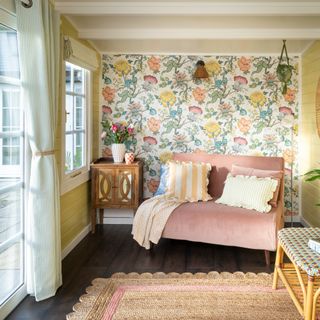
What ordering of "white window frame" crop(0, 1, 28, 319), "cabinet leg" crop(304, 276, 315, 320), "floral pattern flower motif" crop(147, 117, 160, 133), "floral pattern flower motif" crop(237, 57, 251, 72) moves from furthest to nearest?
"floral pattern flower motif" crop(147, 117, 160, 133)
"floral pattern flower motif" crop(237, 57, 251, 72)
"white window frame" crop(0, 1, 28, 319)
"cabinet leg" crop(304, 276, 315, 320)

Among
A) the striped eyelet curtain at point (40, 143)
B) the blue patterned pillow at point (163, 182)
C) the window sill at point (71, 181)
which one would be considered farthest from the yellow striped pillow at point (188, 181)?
the striped eyelet curtain at point (40, 143)

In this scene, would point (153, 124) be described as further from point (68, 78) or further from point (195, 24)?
point (195, 24)

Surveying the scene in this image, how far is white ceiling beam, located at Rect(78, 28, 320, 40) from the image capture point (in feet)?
12.6

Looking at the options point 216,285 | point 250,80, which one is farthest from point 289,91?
point 216,285

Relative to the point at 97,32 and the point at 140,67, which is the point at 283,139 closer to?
the point at 140,67

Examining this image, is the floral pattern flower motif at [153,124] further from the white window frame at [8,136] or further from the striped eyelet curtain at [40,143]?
the white window frame at [8,136]

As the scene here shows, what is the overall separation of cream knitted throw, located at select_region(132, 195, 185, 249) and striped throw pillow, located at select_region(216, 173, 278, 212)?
1.86 ft

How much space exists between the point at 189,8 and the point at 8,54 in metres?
1.50

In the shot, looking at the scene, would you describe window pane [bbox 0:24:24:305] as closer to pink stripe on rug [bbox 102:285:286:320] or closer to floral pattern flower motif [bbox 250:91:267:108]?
pink stripe on rug [bbox 102:285:286:320]

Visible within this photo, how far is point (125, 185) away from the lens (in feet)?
14.6

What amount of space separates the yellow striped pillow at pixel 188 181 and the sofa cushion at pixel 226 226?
374mm

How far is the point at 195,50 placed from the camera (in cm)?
474

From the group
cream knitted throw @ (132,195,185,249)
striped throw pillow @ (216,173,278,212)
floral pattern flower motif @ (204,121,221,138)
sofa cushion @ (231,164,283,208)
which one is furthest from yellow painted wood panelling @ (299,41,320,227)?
cream knitted throw @ (132,195,185,249)

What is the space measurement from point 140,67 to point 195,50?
29.1 inches
